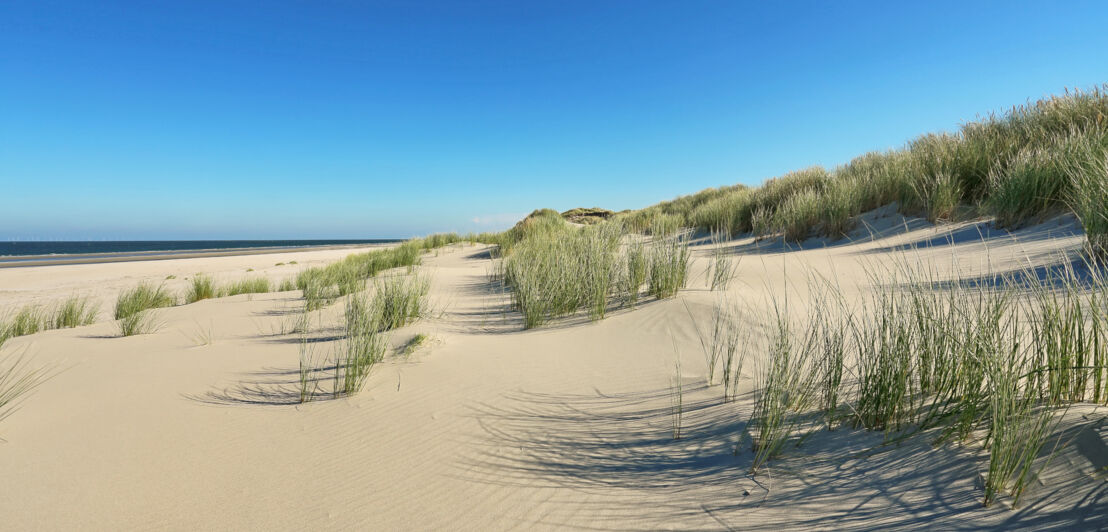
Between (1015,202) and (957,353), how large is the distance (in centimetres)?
491

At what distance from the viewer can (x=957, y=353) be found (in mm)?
1562

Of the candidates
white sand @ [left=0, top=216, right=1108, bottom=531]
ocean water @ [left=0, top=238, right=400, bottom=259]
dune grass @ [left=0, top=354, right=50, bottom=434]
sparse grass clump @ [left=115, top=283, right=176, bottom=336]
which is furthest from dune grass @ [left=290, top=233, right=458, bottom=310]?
ocean water @ [left=0, top=238, right=400, bottom=259]

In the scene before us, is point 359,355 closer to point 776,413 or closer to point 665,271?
point 776,413

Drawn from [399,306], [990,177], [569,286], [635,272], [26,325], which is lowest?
[26,325]

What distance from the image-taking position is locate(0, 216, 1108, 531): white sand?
51.0 inches

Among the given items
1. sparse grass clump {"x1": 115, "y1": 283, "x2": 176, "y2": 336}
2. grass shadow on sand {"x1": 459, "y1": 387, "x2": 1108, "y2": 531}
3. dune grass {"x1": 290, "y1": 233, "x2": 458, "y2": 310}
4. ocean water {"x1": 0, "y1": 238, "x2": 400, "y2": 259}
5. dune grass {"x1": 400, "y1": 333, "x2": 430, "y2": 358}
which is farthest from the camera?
ocean water {"x1": 0, "y1": 238, "x2": 400, "y2": 259}

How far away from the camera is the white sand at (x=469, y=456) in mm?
1296

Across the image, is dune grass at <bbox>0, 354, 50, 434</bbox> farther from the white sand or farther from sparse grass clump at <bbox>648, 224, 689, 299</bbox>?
sparse grass clump at <bbox>648, 224, 689, 299</bbox>

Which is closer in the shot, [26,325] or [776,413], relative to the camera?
[776,413]

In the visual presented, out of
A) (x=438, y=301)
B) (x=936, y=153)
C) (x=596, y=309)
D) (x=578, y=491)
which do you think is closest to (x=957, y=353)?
(x=578, y=491)

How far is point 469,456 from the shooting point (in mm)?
1796

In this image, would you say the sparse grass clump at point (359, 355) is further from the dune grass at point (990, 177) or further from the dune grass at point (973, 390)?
the dune grass at point (990, 177)

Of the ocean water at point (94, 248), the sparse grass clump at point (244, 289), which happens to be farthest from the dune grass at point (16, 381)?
the ocean water at point (94, 248)

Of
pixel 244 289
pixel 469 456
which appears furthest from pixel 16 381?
pixel 244 289
